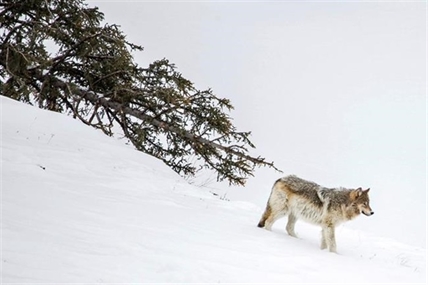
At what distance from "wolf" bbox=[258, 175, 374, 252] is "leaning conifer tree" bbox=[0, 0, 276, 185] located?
28.2 feet

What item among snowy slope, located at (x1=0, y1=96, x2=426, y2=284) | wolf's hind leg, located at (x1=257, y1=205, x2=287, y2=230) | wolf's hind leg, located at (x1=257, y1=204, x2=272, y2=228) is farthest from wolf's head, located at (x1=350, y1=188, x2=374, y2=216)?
wolf's hind leg, located at (x1=257, y1=204, x2=272, y2=228)

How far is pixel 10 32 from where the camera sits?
20000 mm

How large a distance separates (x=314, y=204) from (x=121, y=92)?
1157 centimetres

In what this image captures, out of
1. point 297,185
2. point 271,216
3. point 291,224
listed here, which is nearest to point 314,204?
point 297,185

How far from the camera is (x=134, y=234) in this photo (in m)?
8.55

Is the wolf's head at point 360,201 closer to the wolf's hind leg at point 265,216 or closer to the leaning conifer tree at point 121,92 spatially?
the wolf's hind leg at point 265,216

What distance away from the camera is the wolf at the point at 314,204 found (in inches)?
436

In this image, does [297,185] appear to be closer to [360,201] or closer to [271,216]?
[271,216]

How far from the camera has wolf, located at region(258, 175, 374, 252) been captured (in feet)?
36.4

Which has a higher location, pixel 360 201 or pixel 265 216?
pixel 360 201

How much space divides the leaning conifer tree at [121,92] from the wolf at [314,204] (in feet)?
28.2

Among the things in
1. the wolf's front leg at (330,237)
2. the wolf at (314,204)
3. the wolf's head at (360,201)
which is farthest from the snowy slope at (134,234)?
the wolf's head at (360,201)

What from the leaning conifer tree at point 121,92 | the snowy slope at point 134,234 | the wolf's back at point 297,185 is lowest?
the snowy slope at point 134,234

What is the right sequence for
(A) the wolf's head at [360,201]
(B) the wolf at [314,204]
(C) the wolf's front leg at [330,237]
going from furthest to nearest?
(A) the wolf's head at [360,201]
(B) the wolf at [314,204]
(C) the wolf's front leg at [330,237]
